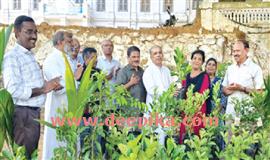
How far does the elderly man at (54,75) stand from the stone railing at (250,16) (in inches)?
439

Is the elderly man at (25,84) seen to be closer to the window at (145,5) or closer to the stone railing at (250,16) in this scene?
the stone railing at (250,16)

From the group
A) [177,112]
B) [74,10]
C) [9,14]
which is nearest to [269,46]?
[177,112]

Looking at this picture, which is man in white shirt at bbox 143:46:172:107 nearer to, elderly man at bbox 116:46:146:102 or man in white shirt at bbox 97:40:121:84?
elderly man at bbox 116:46:146:102

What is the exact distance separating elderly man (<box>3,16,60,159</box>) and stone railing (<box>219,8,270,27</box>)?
11895 mm

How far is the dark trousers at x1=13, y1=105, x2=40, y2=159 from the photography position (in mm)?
4789

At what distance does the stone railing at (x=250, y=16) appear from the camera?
1639 cm

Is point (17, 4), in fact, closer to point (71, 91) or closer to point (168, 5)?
point (168, 5)

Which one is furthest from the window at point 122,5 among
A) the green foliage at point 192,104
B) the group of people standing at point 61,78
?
the green foliage at point 192,104

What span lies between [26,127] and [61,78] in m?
0.64

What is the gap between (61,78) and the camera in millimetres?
5316

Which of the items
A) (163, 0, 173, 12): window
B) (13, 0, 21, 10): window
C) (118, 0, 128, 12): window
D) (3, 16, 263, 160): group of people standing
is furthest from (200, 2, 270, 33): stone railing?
(13, 0, 21, 10): window

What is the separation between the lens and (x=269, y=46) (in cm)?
1553

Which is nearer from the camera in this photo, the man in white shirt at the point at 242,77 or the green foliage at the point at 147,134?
the green foliage at the point at 147,134

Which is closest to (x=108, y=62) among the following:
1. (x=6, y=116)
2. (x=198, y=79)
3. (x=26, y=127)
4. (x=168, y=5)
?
(x=198, y=79)
